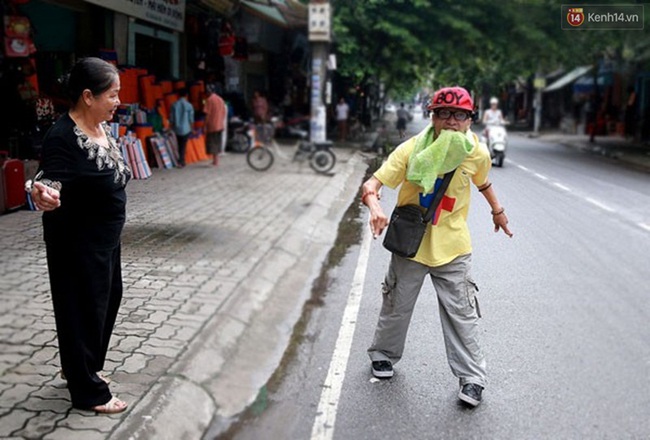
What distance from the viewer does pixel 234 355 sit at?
180 inches

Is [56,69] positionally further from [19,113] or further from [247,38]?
[247,38]

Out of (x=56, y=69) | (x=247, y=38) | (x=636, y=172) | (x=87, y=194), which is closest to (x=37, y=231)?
(x=56, y=69)

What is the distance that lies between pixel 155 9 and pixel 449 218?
9425mm

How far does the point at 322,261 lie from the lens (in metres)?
7.45

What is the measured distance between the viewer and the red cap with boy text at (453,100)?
11.8 feet

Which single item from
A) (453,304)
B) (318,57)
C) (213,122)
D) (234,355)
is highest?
(318,57)

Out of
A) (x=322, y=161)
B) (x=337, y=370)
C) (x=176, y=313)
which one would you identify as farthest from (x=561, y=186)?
(x=337, y=370)

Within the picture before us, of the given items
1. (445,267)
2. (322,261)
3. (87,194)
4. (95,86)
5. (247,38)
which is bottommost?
(322,261)

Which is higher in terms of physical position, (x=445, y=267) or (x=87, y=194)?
(x=87, y=194)

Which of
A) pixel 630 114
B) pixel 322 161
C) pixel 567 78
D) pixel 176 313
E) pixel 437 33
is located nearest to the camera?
pixel 176 313

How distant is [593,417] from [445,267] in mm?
1102

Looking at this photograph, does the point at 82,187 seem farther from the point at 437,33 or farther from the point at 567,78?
the point at 567,78

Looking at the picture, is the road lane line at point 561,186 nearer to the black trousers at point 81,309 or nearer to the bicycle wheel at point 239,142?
the bicycle wheel at point 239,142

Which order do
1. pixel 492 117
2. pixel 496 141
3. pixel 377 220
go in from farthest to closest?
1. pixel 492 117
2. pixel 496 141
3. pixel 377 220
